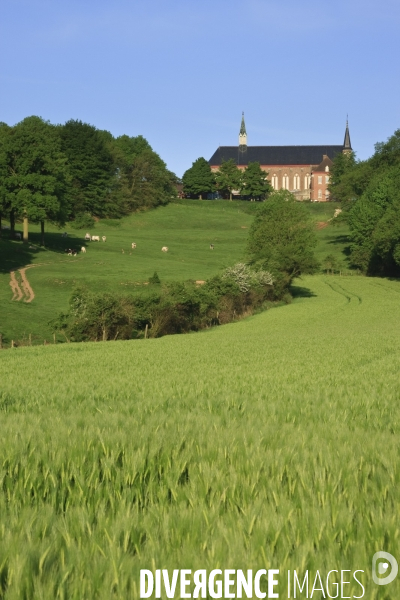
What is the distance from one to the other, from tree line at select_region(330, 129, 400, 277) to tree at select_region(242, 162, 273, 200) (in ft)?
204

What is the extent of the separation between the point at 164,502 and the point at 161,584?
1.71m

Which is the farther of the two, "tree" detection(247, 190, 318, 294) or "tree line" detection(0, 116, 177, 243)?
"tree line" detection(0, 116, 177, 243)

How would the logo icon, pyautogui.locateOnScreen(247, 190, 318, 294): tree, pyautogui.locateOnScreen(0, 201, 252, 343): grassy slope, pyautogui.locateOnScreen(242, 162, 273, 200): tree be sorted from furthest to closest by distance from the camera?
pyautogui.locateOnScreen(242, 162, 273, 200): tree < pyautogui.locateOnScreen(247, 190, 318, 294): tree < pyautogui.locateOnScreen(0, 201, 252, 343): grassy slope < the logo icon

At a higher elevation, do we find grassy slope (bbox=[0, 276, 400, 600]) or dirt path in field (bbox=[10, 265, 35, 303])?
grassy slope (bbox=[0, 276, 400, 600])

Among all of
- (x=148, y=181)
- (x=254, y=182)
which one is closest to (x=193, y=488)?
(x=148, y=181)

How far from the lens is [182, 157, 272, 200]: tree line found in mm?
182250

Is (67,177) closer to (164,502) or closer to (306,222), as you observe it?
(306,222)

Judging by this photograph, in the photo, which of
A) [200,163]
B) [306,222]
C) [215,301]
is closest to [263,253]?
[306,222]

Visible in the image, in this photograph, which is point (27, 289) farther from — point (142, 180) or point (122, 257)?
point (142, 180)

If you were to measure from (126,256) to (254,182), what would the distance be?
101936mm

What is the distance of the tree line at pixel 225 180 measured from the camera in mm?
182250

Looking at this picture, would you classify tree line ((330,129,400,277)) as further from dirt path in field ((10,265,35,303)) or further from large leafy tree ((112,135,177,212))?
dirt path in field ((10,265,35,303))

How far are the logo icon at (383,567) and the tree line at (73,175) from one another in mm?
79555

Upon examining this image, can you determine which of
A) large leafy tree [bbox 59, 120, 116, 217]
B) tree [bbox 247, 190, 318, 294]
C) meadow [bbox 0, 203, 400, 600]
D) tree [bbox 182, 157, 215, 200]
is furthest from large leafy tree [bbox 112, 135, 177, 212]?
meadow [bbox 0, 203, 400, 600]
